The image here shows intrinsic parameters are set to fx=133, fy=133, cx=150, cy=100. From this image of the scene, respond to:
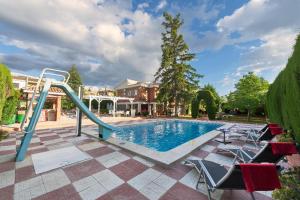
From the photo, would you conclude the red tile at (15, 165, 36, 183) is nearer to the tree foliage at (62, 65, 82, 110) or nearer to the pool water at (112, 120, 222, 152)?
the pool water at (112, 120, 222, 152)

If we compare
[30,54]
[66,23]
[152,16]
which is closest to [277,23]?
[152,16]

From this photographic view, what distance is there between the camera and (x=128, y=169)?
4.19 metres

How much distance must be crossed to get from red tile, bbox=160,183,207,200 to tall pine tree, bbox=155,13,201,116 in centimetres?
2138

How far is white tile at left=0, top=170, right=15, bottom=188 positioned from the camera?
10.9 feet

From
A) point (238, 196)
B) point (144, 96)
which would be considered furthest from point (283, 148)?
point (144, 96)

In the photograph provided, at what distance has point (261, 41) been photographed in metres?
9.86

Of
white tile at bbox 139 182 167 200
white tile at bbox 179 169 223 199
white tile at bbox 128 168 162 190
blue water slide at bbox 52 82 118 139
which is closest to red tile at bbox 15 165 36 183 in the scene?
white tile at bbox 128 168 162 190

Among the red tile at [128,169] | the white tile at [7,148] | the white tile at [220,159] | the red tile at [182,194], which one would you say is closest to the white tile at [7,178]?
the red tile at [128,169]

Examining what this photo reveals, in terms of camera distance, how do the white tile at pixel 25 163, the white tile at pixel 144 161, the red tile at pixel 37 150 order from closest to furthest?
the white tile at pixel 25 163
the white tile at pixel 144 161
the red tile at pixel 37 150

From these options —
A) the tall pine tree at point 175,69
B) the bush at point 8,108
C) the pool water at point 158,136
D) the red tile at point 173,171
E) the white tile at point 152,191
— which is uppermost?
the tall pine tree at point 175,69

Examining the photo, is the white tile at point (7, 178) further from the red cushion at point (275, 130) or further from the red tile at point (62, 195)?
the red cushion at point (275, 130)

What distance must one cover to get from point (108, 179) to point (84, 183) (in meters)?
0.59

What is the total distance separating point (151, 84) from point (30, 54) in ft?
70.6

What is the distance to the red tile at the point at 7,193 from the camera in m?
2.82
